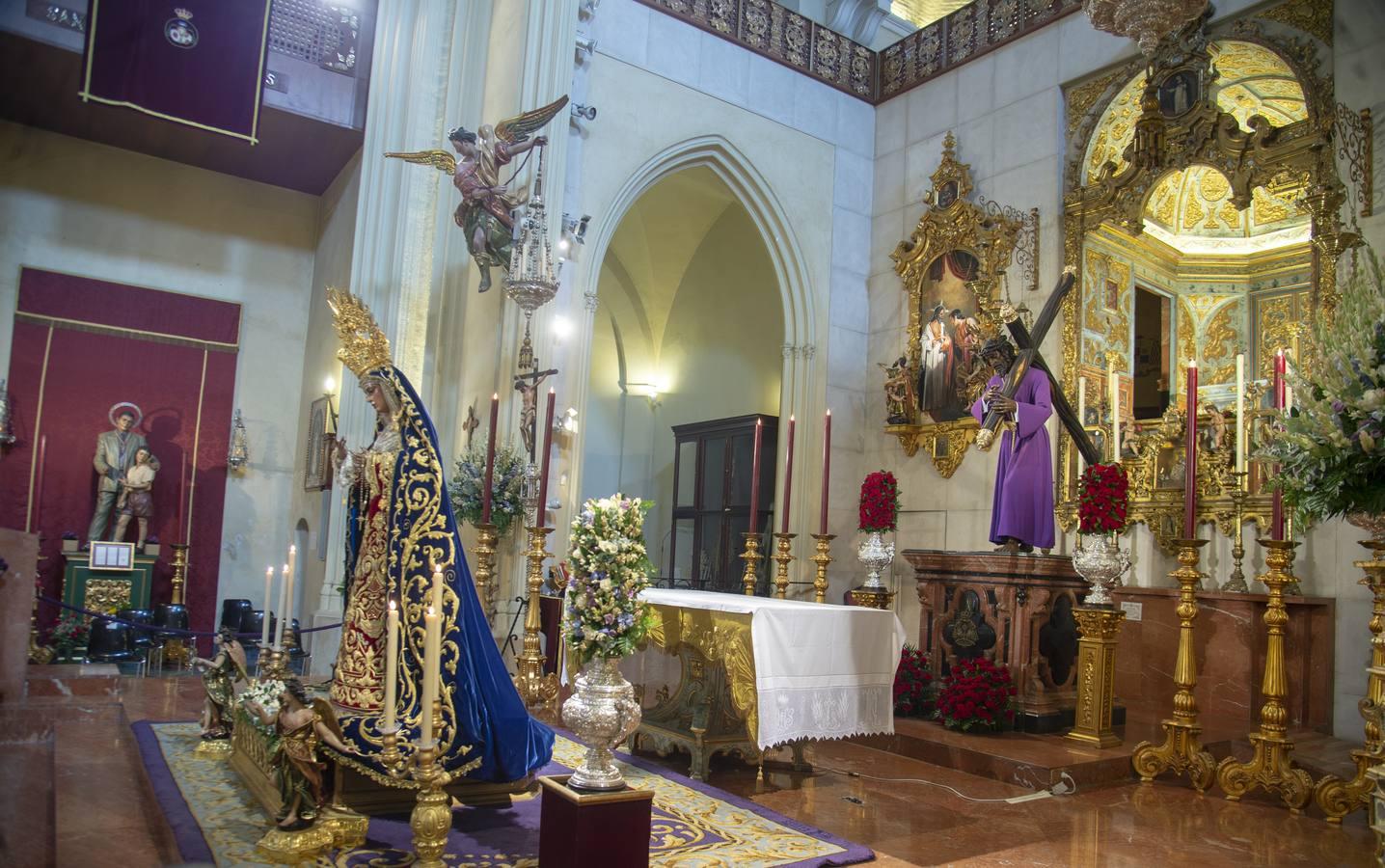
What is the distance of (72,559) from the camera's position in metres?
11.7

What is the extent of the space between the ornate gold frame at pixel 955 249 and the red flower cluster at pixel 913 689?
342cm

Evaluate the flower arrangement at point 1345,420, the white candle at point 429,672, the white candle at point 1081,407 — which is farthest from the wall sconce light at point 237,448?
the flower arrangement at point 1345,420

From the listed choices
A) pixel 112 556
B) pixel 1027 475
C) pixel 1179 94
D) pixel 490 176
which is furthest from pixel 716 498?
pixel 112 556

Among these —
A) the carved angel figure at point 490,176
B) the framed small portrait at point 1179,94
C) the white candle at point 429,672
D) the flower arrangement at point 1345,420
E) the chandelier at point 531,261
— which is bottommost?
the white candle at point 429,672

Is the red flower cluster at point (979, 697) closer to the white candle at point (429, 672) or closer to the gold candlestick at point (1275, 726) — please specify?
the gold candlestick at point (1275, 726)

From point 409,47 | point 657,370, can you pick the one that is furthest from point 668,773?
point 657,370

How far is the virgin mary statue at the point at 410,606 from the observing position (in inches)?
162

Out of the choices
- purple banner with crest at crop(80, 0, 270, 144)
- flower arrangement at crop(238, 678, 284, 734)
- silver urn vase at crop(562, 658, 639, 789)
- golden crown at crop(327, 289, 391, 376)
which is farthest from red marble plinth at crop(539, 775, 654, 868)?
purple banner with crest at crop(80, 0, 270, 144)

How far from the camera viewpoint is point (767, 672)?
491cm

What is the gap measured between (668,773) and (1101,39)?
8.17 metres

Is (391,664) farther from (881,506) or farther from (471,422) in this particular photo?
(471,422)

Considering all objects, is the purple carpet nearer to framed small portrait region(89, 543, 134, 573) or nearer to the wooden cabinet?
framed small portrait region(89, 543, 134, 573)

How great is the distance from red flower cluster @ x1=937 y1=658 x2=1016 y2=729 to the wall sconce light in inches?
405

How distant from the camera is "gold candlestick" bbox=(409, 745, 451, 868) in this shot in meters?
3.34
